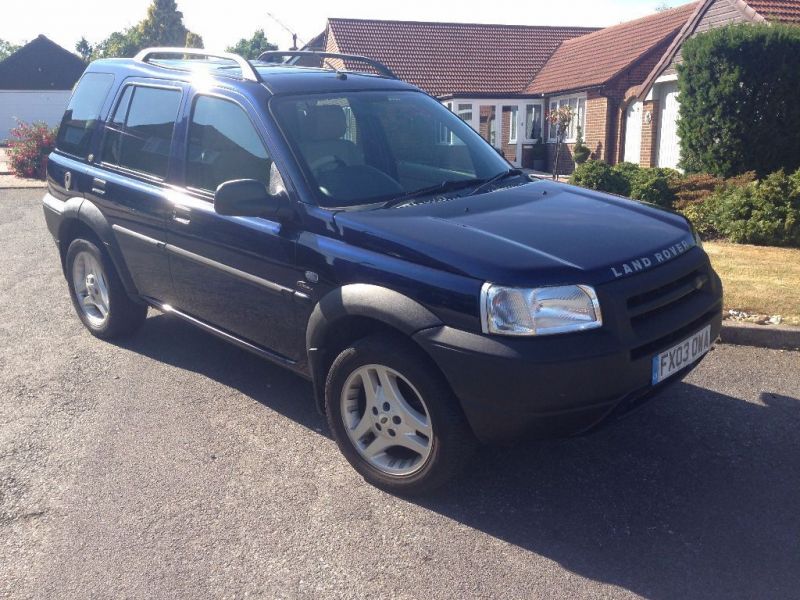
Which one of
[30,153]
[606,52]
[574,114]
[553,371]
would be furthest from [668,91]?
[553,371]

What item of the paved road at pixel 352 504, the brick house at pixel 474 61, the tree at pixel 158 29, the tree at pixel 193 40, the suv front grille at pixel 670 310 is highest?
the tree at pixel 158 29

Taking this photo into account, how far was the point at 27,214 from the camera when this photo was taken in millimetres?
14844

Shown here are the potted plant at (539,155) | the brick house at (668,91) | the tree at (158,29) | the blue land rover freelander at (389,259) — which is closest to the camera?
the blue land rover freelander at (389,259)

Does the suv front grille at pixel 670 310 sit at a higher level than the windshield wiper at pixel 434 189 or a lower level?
lower

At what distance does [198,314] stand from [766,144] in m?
11.3

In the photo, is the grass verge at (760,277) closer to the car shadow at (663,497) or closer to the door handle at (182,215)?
the car shadow at (663,497)

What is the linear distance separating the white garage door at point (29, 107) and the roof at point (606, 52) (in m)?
32.6

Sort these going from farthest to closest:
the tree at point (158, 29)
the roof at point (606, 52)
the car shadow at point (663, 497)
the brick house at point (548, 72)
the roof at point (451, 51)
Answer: the tree at point (158, 29) → the roof at point (451, 51) → the roof at point (606, 52) → the brick house at point (548, 72) → the car shadow at point (663, 497)

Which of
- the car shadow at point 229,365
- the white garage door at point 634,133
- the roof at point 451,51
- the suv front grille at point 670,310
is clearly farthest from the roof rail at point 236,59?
the roof at point 451,51

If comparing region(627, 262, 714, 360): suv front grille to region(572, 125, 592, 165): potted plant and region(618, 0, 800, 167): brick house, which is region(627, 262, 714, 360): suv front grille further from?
region(572, 125, 592, 165): potted plant

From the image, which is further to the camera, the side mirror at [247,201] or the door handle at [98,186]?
the door handle at [98,186]

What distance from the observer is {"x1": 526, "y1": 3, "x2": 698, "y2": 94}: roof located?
25.3m

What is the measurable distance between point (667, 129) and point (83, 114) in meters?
18.2

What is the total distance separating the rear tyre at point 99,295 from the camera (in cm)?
591
